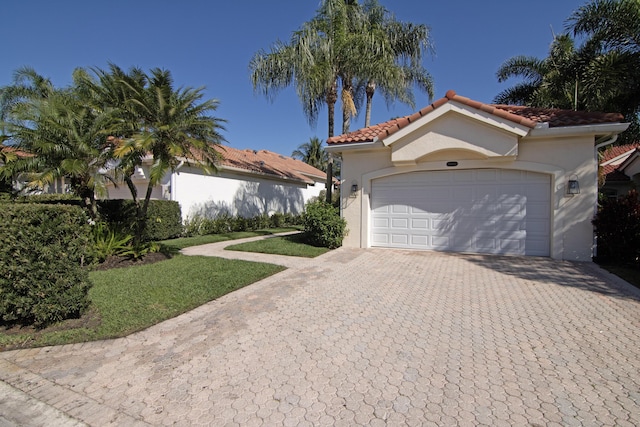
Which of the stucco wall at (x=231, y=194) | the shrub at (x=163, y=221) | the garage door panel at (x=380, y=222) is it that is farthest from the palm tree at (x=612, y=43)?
the shrub at (x=163, y=221)

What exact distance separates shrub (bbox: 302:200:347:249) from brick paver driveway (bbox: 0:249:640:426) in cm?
545

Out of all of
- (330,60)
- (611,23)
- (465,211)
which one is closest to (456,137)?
(465,211)

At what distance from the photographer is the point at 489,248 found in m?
10.4

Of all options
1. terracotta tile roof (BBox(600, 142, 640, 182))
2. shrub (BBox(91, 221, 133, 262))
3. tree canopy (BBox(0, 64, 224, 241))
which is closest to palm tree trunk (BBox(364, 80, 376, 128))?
tree canopy (BBox(0, 64, 224, 241))

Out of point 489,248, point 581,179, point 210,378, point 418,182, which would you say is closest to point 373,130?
point 418,182

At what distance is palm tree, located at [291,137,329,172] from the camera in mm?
42812

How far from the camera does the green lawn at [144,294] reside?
4379 mm

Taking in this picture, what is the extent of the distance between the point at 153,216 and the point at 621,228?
622 inches

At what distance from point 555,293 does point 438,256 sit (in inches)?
158

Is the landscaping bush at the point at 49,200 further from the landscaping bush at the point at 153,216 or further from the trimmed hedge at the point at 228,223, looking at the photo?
the trimmed hedge at the point at 228,223

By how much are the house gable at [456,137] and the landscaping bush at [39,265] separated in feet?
29.2

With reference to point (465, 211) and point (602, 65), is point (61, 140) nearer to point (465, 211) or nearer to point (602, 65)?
point (465, 211)

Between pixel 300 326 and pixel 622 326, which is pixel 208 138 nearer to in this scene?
pixel 300 326

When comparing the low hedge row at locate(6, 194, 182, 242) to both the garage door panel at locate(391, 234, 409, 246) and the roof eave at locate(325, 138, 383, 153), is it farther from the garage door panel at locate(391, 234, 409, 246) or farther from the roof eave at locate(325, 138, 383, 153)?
the garage door panel at locate(391, 234, 409, 246)
